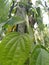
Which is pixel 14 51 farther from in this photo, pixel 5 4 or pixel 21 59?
pixel 5 4

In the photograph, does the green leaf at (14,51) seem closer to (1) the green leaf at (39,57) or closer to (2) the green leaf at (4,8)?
(1) the green leaf at (39,57)

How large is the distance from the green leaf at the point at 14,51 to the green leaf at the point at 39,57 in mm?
20

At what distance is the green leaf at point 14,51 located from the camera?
0.49 m

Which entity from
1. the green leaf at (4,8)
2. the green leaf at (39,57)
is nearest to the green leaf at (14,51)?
the green leaf at (39,57)

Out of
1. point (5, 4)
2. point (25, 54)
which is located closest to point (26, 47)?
point (25, 54)

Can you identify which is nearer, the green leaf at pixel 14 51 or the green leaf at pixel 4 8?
the green leaf at pixel 14 51

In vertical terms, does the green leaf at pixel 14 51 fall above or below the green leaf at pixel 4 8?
below

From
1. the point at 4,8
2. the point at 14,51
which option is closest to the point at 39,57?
the point at 14,51

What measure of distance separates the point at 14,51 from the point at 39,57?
6 centimetres

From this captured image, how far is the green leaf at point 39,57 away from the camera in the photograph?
0.48 meters

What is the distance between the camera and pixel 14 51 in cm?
50

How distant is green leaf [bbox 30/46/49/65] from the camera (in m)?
0.48

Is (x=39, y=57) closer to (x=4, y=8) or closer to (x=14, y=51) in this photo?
(x=14, y=51)

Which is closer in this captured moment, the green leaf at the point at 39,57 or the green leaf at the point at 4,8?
the green leaf at the point at 39,57
